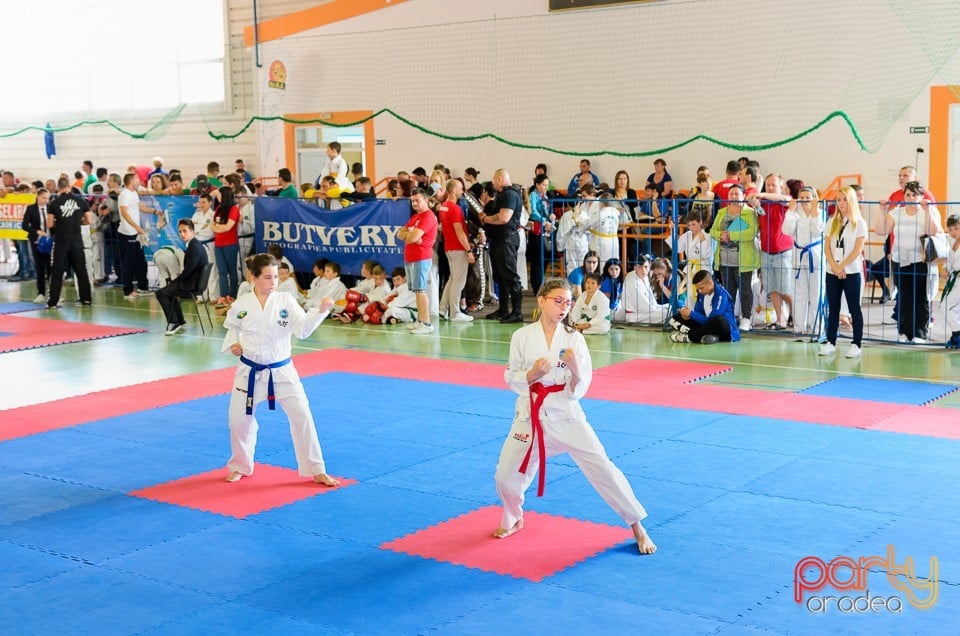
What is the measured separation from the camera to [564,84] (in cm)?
1920

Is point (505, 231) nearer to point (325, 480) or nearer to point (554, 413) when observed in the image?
point (325, 480)

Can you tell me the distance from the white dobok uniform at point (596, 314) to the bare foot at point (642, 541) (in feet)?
24.5

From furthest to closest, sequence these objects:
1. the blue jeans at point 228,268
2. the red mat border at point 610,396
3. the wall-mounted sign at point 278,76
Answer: the wall-mounted sign at point 278,76, the blue jeans at point 228,268, the red mat border at point 610,396

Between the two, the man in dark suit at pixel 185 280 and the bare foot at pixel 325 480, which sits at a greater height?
the man in dark suit at pixel 185 280

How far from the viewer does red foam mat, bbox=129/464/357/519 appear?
698 centimetres

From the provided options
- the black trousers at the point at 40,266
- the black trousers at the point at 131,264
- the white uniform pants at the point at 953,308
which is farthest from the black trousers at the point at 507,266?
the black trousers at the point at 40,266

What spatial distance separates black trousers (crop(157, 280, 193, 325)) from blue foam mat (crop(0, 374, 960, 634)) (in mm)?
4696

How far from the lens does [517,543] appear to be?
20.1ft

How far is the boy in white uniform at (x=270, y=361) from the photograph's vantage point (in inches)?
288

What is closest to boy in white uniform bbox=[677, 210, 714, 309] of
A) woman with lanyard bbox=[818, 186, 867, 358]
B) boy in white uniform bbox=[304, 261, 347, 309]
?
woman with lanyard bbox=[818, 186, 867, 358]

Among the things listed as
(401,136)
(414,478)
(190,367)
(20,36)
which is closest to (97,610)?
(414,478)

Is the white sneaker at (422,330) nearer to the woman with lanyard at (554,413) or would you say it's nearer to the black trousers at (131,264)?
the black trousers at (131,264)

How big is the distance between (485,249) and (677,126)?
479 cm

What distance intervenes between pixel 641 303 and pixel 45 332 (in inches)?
318
